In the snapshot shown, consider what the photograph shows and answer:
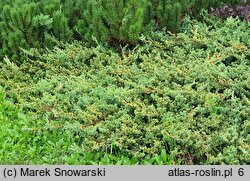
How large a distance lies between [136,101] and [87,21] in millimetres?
1493

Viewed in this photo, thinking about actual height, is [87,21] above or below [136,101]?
above

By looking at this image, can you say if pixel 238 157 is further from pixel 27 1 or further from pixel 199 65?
pixel 27 1

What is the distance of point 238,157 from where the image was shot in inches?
165

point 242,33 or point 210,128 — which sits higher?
point 242,33

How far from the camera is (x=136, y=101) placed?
471cm

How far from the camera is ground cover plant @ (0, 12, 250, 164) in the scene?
14.4 feet

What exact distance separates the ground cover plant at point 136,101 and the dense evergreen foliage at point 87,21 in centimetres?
12

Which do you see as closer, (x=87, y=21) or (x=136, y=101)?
(x=136, y=101)

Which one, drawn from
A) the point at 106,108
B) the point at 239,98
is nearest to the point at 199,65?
the point at 239,98

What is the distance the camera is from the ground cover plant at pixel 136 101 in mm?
4402

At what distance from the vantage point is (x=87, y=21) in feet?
19.3

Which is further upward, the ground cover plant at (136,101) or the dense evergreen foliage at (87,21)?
the dense evergreen foliage at (87,21)

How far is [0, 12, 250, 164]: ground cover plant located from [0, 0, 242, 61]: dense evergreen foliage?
0.12 metres

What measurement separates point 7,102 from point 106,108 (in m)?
1.13
